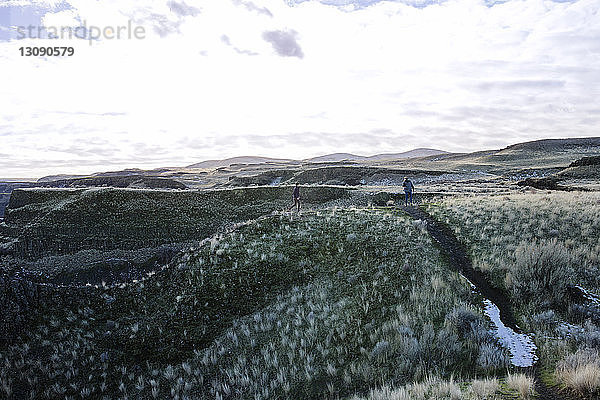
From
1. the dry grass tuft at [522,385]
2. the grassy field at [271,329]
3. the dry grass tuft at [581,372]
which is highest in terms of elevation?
the dry grass tuft at [581,372]

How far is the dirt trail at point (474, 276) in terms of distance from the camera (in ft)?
20.5

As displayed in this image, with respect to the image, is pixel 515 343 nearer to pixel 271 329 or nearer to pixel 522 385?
pixel 522 385

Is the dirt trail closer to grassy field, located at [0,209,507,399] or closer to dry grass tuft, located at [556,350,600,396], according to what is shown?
dry grass tuft, located at [556,350,600,396]

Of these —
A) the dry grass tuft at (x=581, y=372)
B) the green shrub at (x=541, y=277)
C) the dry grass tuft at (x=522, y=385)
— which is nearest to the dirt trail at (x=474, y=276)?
the dry grass tuft at (x=522, y=385)

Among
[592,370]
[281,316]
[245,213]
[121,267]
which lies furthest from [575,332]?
[245,213]

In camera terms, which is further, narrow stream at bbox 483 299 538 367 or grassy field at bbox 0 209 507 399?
grassy field at bbox 0 209 507 399

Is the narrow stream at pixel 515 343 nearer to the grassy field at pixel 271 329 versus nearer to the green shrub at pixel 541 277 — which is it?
the grassy field at pixel 271 329

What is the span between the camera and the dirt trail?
245 inches

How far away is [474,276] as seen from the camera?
476 inches

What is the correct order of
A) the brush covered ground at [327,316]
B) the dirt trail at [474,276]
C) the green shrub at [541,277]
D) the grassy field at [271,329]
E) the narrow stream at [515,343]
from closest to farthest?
the dirt trail at [474,276] < the narrow stream at [515,343] < the brush covered ground at [327,316] < the grassy field at [271,329] < the green shrub at [541,277]

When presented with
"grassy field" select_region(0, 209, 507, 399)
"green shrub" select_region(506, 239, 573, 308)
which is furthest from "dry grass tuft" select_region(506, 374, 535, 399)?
"green shrub" select_region(506, 239, 573, 308)

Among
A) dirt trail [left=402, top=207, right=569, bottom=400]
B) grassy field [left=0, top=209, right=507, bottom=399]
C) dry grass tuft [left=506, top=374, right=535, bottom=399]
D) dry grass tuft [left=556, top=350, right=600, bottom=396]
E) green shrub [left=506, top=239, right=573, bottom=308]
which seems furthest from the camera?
green shrub [left=506, top=239, right=573, bottom=308]

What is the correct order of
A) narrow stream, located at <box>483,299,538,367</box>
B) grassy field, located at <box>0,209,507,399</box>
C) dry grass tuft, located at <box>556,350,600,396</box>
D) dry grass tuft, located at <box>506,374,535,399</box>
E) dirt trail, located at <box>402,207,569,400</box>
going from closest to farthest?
1. dry grass tuft, located at <box>556,350,600,396</box>
2. dry grass tuft, located at <box>506,374,535,399</box>
3. dirt trail, located at <box>402,207,569,400</box>
4. narrow stream, located at <box>483,299,538,367</box>
5. grassy field, located at <box>0,209,507,399</box>

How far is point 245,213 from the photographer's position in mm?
39500
